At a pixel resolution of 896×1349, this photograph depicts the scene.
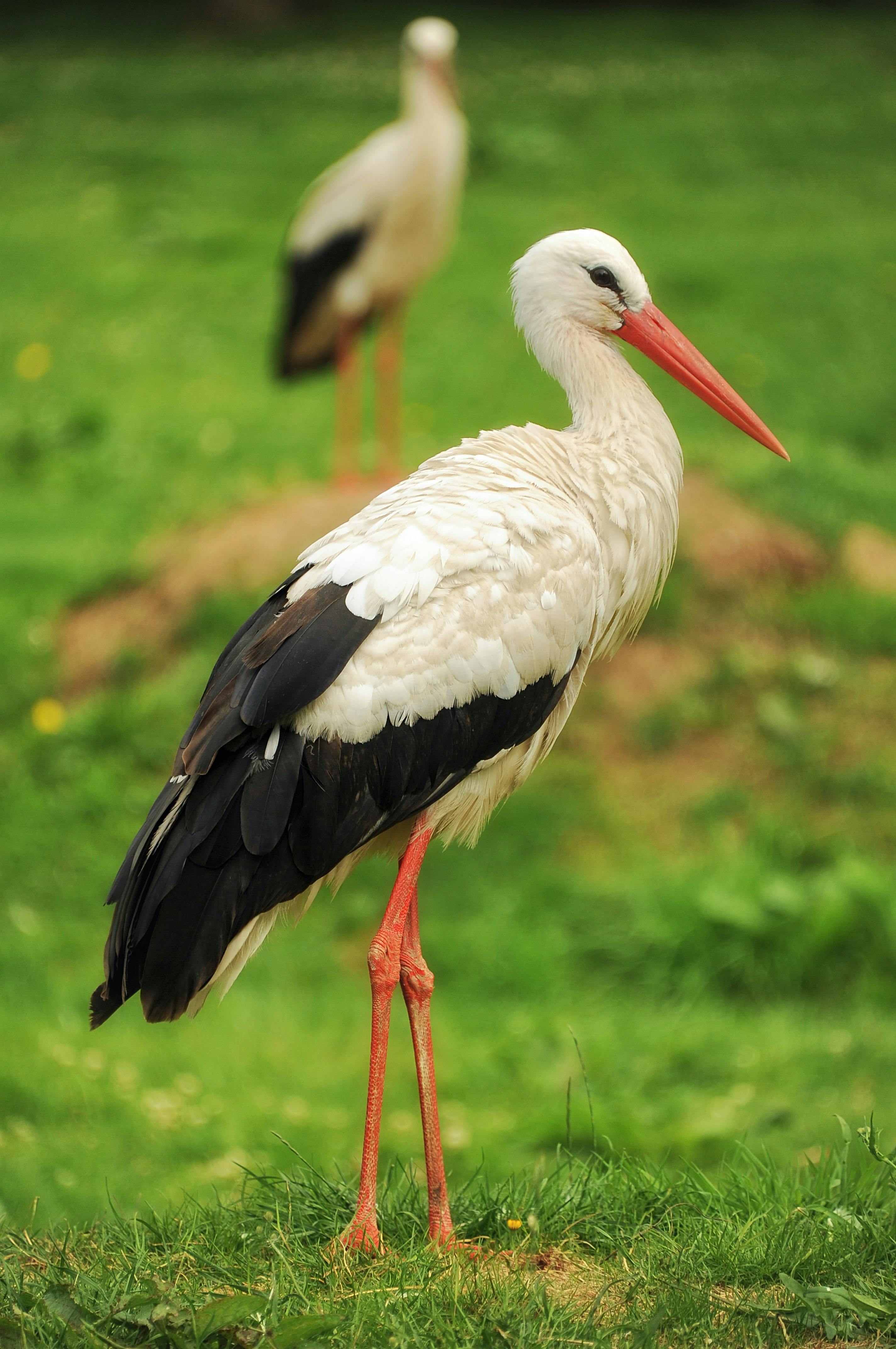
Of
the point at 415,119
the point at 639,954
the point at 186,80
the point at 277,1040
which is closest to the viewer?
the point at 277,1040

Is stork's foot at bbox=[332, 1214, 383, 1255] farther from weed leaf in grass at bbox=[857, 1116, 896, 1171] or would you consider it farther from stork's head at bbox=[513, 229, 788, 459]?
stork's head at bbox=[513, 229, 788, 459]

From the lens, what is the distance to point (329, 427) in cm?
923

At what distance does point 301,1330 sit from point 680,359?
213cm

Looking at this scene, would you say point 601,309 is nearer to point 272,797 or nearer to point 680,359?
point 680,359

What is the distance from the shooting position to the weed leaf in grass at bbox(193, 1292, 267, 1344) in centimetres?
242

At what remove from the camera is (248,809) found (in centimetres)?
288

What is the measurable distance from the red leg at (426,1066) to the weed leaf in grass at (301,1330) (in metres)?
0.47

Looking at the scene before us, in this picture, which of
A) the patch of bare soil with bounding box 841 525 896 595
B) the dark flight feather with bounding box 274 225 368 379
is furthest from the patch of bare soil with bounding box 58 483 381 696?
the patch of bare soil with bounding box 841 525 896 595

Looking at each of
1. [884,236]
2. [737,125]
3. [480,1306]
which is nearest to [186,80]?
[737,125]

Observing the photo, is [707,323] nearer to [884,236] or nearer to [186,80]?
[884,236]

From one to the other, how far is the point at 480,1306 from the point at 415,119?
6.88m

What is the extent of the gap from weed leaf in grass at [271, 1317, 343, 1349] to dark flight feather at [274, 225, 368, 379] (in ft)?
21.7

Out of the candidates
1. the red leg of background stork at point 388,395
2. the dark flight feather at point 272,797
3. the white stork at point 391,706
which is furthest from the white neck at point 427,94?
the dark flight feather at point 272,797

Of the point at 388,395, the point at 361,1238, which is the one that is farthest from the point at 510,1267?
the point at 388,395
